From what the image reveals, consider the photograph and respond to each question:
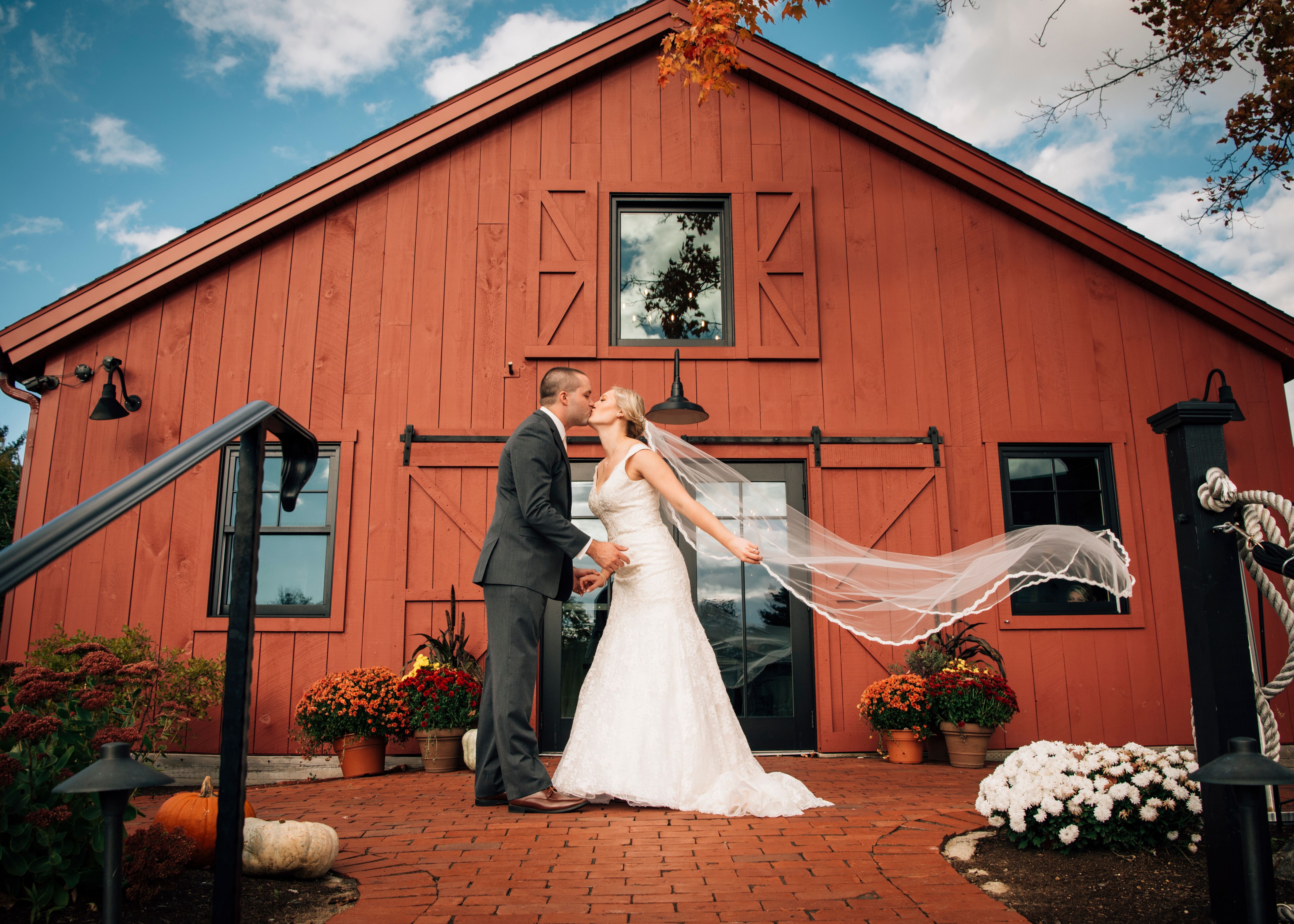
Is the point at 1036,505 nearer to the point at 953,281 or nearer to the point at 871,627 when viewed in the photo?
the point at 953,281

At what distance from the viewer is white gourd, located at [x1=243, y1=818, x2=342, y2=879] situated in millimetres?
2781

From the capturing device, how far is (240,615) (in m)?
2.01

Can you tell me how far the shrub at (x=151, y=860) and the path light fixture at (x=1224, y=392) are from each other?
6.67 meters

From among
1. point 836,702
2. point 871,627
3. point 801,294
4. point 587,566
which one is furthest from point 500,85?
point 836,702

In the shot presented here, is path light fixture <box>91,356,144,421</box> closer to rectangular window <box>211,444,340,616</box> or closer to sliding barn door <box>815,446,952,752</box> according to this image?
rectangular window <box>211,444,340,616</box>

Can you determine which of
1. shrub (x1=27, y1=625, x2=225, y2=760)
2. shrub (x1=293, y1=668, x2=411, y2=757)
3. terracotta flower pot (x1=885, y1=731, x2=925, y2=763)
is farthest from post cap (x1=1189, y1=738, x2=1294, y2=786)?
shrub (x1=27, y1=625, x2=225, y2=760)

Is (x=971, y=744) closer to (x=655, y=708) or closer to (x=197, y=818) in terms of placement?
(x=655, y=708)

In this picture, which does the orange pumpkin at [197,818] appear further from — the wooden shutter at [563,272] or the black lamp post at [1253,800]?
the wooden shutter at [563,272]

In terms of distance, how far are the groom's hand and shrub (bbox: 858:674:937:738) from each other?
2624 mm

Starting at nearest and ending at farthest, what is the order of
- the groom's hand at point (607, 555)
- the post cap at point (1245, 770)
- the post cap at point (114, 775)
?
the post cap at point (114, 775), the post cap at point (1245, 770), the groom's hand at point (607, 555)

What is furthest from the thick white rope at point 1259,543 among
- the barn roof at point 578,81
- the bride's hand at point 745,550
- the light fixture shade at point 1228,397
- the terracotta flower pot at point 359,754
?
the barn roof at point 578,81

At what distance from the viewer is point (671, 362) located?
270 inches

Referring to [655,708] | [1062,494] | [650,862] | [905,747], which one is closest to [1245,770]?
[650,862]

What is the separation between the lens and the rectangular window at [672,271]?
7.04 metres
